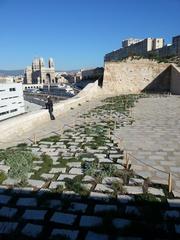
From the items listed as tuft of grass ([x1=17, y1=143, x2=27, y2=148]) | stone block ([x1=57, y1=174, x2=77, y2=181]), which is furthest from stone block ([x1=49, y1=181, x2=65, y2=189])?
tuft of grass ([x1=17, y1=143, x2=27, y2=148])

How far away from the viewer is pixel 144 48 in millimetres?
53188

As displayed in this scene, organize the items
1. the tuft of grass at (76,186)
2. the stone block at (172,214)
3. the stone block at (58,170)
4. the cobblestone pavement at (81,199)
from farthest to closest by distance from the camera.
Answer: the stone block at (58,170), the tuft of grass at (76,186), the stone block at (172,214), the cobblestone pavement at (81,199)

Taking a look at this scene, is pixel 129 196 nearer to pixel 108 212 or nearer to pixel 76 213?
pixel 108 212

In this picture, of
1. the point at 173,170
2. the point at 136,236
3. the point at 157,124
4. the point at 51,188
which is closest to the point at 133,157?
the point at 173,170

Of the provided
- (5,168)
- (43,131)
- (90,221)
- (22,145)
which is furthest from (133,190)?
(43,131)

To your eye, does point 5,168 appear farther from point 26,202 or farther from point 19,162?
point 26,202

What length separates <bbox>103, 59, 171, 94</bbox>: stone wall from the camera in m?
24.9

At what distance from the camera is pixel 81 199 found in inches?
170

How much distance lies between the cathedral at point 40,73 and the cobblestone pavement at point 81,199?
120329 millimetres

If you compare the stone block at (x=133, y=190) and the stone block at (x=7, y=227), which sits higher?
the stone block at (x=133, y=190)

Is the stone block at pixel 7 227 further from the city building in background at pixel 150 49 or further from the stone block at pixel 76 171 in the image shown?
the city building in background at pixel 150 49

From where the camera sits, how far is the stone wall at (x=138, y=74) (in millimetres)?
24906

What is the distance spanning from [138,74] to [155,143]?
18285mm

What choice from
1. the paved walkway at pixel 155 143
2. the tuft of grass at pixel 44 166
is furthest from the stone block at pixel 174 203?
the tuft of grass at pixel 44 166
